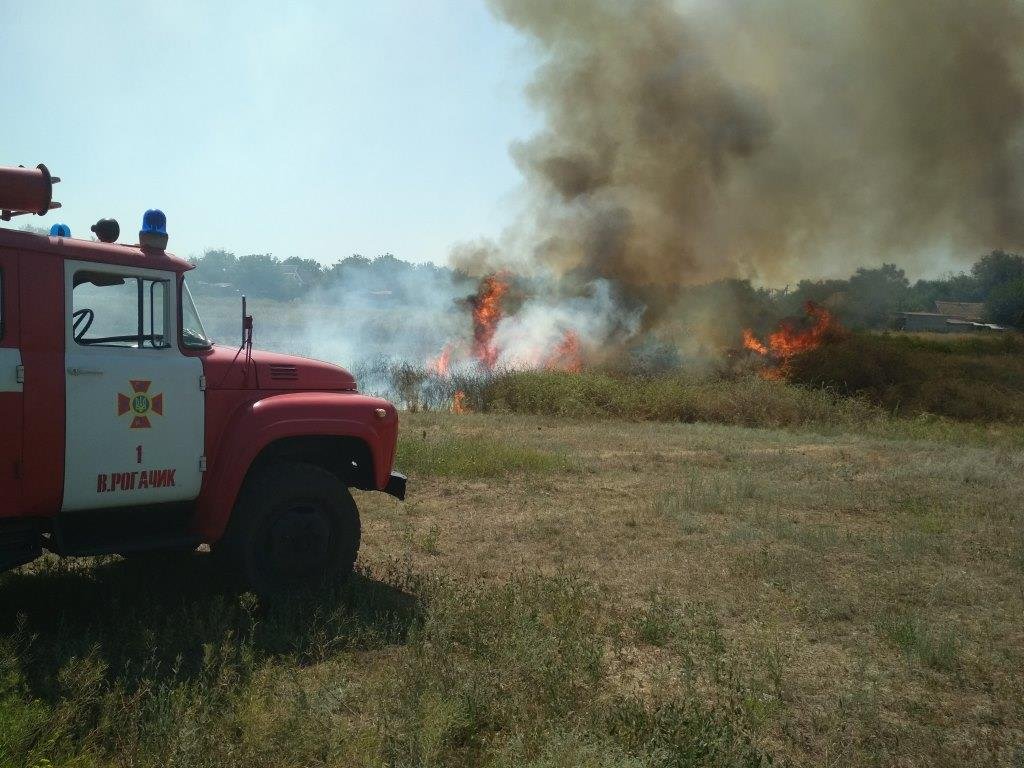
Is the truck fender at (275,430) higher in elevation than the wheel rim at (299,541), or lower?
higher

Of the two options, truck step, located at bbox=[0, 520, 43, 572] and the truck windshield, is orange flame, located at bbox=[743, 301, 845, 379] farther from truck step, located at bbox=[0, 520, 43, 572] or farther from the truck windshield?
truck step, located at bbox=[0, 520, 43, 572]

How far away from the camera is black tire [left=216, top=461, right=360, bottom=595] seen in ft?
17.5

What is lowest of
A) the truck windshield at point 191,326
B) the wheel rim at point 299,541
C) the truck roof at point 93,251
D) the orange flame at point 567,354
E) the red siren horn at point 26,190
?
the wheel rim at point 299,541

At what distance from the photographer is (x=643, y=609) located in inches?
234

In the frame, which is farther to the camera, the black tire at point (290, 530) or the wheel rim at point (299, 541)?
the wheel rim at point (299, 541)

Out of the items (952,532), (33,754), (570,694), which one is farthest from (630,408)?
(33,754)

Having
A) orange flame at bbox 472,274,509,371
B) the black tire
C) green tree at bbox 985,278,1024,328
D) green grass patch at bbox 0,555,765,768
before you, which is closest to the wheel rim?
the black tire

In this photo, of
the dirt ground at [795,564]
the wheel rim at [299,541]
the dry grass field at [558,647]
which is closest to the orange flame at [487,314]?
the dirt ground at [795,564]

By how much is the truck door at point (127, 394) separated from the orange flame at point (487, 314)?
2080cm

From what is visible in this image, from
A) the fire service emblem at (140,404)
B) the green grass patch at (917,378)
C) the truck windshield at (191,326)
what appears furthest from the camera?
the green grass patch at (917,378)

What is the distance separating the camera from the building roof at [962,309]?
4527cm

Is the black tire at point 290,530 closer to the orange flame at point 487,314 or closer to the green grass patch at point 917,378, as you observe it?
the green grass patch at point 917,378

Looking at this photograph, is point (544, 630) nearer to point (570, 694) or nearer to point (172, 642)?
point (570, 694)

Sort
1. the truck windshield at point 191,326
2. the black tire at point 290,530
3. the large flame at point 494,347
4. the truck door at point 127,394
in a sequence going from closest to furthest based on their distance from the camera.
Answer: the truck door at point 127,394
the truck windshield at point 191,326
the black tire at point 290,530
the large flame at point 494,347
